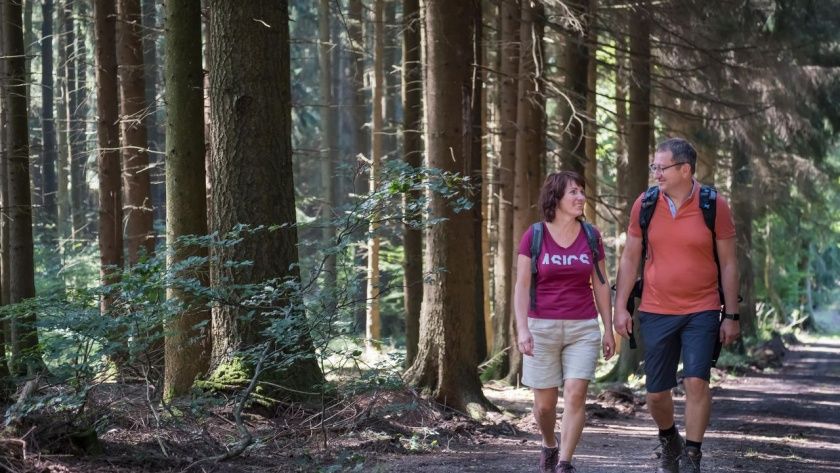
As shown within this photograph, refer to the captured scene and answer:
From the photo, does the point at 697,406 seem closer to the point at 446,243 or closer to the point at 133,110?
the point at 446,243

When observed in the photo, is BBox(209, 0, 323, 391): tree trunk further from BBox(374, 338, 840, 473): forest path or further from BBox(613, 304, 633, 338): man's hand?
BBox(613, 304, 633, 338): man's hand

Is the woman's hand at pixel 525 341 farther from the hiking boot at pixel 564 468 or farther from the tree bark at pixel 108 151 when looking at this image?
the tree bark at pixel 108 151

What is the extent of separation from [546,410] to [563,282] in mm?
866

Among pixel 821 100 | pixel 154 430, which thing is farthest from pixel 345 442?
pixel 821 100

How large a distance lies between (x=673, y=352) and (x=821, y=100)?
15.1 metres

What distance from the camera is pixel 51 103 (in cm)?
3962

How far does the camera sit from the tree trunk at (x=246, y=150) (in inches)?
323

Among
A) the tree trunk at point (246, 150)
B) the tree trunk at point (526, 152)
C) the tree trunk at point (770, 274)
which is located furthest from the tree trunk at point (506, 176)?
the tree trunk at point (770, 274)

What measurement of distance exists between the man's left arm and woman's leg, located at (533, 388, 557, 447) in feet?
3.90

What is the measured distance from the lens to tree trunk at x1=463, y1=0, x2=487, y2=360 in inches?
440

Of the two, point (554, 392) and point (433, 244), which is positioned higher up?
point (433, 244)

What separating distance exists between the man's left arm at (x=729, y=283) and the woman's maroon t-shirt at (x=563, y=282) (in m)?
0.85

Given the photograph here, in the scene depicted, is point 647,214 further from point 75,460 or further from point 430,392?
point 430,392

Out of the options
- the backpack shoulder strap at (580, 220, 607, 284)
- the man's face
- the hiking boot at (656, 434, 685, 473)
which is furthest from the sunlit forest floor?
the man's face
